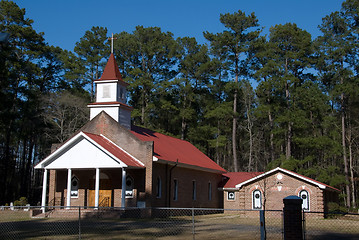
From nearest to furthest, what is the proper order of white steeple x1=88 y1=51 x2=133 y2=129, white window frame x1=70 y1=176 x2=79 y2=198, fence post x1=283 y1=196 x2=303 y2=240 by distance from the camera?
fence post x1=283 y1=196 x2=303 y2=240 → white window frame x1=70 y1=176 x2=79 y2=198 → white steeple x1=88 y1=51 x2=133 y2=129

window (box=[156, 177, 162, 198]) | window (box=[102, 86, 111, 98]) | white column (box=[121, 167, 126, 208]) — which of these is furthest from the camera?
window (box=[102, 86, 111, 98])

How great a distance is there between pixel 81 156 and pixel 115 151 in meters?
2.27

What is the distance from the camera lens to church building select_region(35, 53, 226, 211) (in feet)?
93.9

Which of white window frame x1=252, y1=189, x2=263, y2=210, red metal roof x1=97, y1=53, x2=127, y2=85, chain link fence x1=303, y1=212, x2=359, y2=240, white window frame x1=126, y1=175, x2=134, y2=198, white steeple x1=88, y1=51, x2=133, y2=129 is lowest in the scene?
chain link fence x1=303, y1=212, x2=359, y2=240

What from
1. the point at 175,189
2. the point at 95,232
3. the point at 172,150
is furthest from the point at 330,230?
the point at 172,150

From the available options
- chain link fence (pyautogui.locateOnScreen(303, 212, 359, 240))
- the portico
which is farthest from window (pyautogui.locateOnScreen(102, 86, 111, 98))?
chain link fence (pyautogui.locateOnScreen(303, 212, 359, 240))

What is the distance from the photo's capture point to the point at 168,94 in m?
55.5

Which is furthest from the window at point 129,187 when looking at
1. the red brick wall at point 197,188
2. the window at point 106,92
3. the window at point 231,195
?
the window at point 231,195

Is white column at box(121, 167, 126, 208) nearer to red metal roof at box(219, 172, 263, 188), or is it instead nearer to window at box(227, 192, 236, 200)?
window at box(227, 192, 236, 200)

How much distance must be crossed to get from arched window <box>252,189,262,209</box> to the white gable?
42.3 ft

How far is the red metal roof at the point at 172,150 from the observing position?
32.9 metres

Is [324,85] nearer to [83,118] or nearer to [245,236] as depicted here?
[83,118]

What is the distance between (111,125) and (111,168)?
12.0 feet

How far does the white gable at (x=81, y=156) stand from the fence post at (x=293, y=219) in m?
16.8
